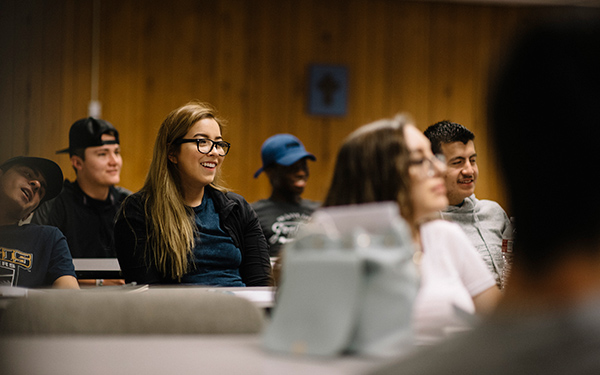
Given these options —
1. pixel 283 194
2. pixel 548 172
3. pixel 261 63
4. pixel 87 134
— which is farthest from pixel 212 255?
pixel 261 63

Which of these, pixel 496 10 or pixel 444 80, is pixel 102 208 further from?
pixel 496 10

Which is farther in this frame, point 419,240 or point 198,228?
point 198,228

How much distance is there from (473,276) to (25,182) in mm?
1874

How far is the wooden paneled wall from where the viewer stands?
5.34m

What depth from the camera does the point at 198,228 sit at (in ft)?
8.15

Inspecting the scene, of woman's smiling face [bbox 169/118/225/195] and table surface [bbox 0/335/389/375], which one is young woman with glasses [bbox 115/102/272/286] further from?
table surface [bbox 0/335/389/375]

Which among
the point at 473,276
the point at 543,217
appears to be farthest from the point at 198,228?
the point at 543,217

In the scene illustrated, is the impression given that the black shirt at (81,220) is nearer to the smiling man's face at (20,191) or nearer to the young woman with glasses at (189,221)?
the smiling man's face at (20,191)

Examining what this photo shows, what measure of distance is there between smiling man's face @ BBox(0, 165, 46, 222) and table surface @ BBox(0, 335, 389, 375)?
1585 millimetres

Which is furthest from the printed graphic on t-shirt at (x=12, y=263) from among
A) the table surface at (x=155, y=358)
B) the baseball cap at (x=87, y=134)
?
the table surface at (x=155, y=358)

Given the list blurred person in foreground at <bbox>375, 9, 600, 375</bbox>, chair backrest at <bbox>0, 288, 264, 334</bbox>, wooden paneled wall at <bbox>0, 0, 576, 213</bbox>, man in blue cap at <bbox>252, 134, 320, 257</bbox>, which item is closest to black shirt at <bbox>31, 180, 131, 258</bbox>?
man in blue cap at <bbox>252, 134, 320, 257</bbox>

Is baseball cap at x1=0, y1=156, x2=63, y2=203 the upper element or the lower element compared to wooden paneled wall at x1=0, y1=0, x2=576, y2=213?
lower

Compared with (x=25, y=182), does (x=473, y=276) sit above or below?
below

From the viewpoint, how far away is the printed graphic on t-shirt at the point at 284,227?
11.1 feet
